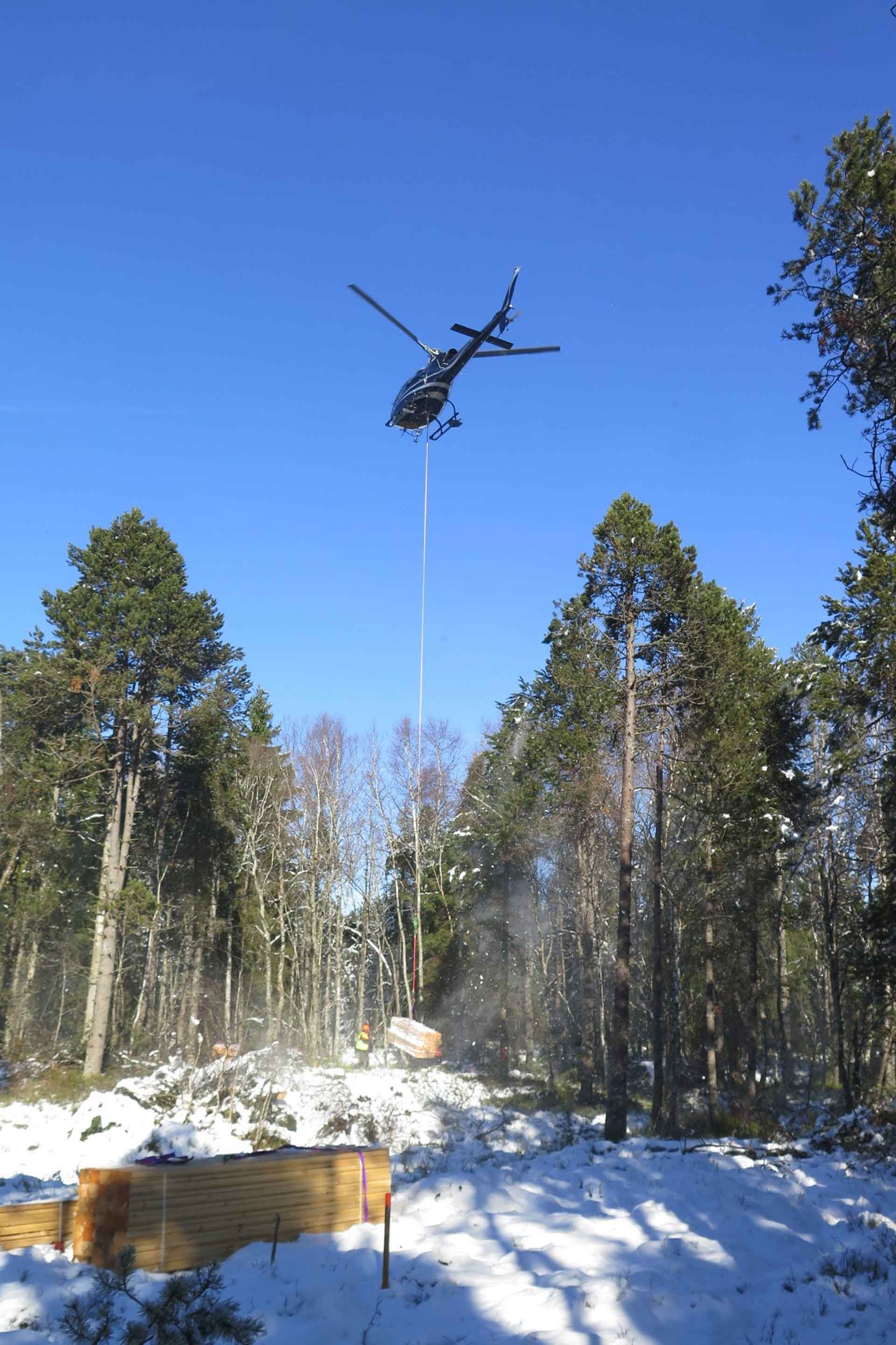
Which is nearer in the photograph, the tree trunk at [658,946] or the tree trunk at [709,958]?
the tree trunk at [658,946]

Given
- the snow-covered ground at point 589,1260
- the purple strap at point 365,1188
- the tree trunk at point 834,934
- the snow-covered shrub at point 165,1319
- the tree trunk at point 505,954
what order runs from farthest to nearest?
1. the tree trunk at point 505,954
2. the tree trunk at point 834,934
3. the purple strap at point 365,1188
4. the snow-covered ground at point 589,1260
5. the snow-covered shrub at point 165,1319

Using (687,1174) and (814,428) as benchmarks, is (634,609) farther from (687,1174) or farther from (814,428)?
(687,1174)

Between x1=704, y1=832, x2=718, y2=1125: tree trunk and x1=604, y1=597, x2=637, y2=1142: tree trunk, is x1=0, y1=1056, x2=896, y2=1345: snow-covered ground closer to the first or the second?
x1=604, y1=597, x2=637, y2=1142: tree trunk

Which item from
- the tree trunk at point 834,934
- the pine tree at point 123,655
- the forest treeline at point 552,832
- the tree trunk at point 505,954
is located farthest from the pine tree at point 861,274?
the tree trunk at point 505,954

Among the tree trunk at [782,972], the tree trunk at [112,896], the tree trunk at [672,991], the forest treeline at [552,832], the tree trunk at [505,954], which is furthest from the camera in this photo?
the tree trunk at [505,954]

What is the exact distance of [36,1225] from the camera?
814 cm

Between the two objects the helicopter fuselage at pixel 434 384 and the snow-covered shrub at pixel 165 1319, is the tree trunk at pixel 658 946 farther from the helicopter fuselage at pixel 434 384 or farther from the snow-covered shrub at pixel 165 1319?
the snow-covered shrub at pixel 165 1319

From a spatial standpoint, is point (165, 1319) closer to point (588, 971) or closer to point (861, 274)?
point (861, 274)

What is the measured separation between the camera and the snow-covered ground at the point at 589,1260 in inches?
254

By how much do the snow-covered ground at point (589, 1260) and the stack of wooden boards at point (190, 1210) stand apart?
0.22 metres

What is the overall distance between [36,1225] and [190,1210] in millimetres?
1312

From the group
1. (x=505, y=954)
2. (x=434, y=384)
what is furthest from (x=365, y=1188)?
(x=505, y=954)

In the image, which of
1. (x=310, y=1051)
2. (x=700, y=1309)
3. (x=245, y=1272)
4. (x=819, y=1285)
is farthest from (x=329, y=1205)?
(x=310, y=1051)

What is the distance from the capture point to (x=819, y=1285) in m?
7.02
